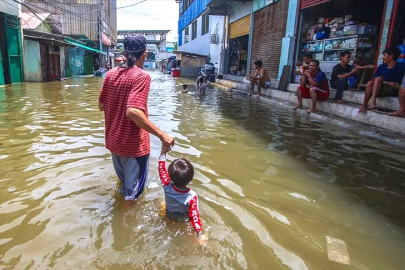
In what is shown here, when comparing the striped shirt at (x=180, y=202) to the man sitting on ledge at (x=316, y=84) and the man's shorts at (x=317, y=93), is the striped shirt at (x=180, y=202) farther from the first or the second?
the man's shorts at (x=317, y=93)

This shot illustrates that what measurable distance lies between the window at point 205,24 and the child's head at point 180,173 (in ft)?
84.2

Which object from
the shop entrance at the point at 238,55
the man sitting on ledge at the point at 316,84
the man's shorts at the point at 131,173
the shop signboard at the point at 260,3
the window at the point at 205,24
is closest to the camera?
the man's shorts at the point at 131,173

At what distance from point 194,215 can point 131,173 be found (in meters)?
0.73

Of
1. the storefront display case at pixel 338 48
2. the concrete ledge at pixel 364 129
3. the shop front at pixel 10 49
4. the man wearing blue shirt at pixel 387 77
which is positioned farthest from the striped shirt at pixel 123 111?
the shop front at pixel 10 49

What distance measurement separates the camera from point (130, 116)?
92.0 inches

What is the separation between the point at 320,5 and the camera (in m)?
10.7

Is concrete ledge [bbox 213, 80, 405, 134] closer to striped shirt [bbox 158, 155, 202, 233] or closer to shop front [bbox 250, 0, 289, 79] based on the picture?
shop front [bbox 250, 0, 289, 79]

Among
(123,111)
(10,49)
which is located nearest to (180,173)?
(123,111)

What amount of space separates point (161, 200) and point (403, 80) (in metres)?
6.23

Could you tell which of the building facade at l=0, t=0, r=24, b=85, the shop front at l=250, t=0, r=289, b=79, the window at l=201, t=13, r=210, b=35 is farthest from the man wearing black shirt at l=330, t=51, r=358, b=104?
the window at l=201, t=13, r=210, b=35

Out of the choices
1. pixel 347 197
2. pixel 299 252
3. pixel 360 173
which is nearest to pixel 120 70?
pixel 299 252

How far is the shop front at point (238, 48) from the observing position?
1750 cm

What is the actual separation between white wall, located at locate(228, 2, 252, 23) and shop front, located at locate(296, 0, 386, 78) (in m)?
5.43

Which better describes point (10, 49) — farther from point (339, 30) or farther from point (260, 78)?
point (339, 30)
